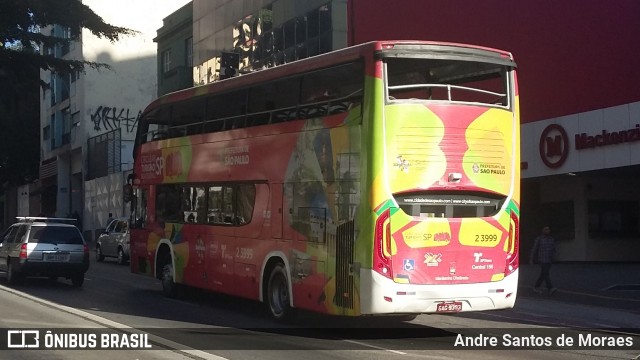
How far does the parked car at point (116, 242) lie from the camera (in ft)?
99.0

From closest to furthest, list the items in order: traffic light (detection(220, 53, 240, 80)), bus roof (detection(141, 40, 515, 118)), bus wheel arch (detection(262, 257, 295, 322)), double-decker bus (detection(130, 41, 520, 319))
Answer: double-decker bus (detection(130, 41, 520, 319)), bus roof (detection(141, 40, 515, 118)), bus wheel arch (detection(262, 257, 295, 322)), traffic light (detection(220, 53, 240, 80))

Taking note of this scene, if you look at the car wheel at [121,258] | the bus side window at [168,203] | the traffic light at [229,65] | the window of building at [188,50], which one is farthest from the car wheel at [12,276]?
the window of building at [188,50]

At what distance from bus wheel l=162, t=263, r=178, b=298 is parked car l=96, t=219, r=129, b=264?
1172cm

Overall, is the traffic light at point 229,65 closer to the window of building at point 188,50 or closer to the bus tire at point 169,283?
the bus tire at point 169,283

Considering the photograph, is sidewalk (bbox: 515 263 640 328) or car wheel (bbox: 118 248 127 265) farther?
car wheel (bbox: 118 248 127 265)

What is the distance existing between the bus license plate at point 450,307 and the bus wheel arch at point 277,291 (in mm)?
2938

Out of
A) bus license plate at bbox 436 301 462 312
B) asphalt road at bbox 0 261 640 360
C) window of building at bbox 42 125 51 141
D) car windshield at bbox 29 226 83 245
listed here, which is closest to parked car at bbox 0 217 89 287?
car windshield at bbox 29 226 83 245

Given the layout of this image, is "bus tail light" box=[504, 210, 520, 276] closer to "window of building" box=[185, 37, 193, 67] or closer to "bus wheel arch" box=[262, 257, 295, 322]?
"bus wheel arch" box=[262, 257, 295, 322]

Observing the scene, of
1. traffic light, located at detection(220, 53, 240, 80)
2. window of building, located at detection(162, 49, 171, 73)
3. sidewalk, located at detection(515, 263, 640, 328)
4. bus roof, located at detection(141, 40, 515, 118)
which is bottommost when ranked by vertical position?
sidewalk, located at detection(515, 263, 640, 328)

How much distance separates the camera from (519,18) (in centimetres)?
2611

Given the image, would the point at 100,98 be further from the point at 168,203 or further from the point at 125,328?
the point at 125,328

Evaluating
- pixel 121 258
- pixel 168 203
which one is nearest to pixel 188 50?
pixel 121 258

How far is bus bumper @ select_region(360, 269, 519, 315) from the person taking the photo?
11.6 metres

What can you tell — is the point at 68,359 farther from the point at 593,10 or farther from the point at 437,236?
the point at 593,10
